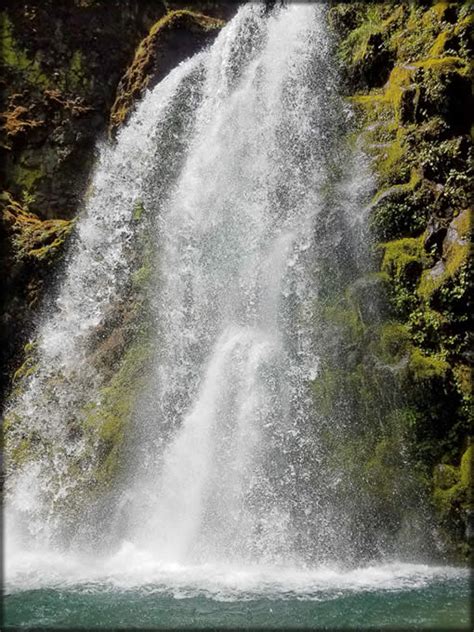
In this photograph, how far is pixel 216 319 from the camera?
1007 centimetres

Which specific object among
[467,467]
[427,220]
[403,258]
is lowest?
[467,467]

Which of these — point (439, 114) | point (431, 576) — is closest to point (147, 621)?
point (431, 576)

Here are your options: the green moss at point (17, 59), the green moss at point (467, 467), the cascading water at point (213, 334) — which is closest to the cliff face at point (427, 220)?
the green moss at point (467, 467)

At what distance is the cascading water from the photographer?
25.9 feet

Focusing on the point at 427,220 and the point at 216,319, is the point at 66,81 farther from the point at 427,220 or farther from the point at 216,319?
the point at 427,220

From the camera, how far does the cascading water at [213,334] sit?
7895 millimetres

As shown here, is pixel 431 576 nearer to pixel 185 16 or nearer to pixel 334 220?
pixel 334 220

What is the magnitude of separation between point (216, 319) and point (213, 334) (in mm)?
294

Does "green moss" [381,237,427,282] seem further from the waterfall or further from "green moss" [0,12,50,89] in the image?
"green moss" [0,12,50,89]

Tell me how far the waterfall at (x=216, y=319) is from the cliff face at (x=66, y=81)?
1.84 m

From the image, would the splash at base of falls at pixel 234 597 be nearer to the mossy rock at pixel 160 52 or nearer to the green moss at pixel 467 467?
the green moss at pixel 467 467

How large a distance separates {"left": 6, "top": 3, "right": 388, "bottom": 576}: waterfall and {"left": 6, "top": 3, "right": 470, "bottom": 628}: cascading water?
0.10ft

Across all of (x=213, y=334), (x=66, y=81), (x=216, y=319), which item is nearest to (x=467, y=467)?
(x=213, y=334)

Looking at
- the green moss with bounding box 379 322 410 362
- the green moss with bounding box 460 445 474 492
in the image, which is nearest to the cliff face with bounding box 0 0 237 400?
the green moss with bounding box 379 322 410 362
